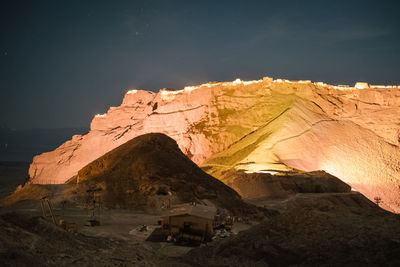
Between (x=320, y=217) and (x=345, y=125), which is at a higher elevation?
(x=345, y=125)

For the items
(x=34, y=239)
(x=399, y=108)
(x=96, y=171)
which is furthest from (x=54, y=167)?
(x=399, y=108)

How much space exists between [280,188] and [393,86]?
4786 cm

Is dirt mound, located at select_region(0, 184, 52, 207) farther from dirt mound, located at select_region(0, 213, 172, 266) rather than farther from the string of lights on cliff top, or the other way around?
the string of lights on cliff top

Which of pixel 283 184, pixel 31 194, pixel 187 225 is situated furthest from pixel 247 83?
pixel 187 225

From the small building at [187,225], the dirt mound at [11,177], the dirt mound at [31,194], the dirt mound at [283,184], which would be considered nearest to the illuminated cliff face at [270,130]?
the dirt mound at [283,184]

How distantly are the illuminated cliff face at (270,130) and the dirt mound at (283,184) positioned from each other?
3.99m

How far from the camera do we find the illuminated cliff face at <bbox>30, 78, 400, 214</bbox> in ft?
150

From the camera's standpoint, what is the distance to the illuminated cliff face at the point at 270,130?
4566cm

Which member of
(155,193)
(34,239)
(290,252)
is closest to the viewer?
(34,239)

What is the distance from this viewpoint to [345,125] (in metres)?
54.8

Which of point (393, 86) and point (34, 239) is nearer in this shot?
point (34, 239)

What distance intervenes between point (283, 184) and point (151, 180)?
15.2 m

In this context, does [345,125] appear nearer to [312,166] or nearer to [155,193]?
[312,166]

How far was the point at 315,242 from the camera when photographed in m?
10.2
